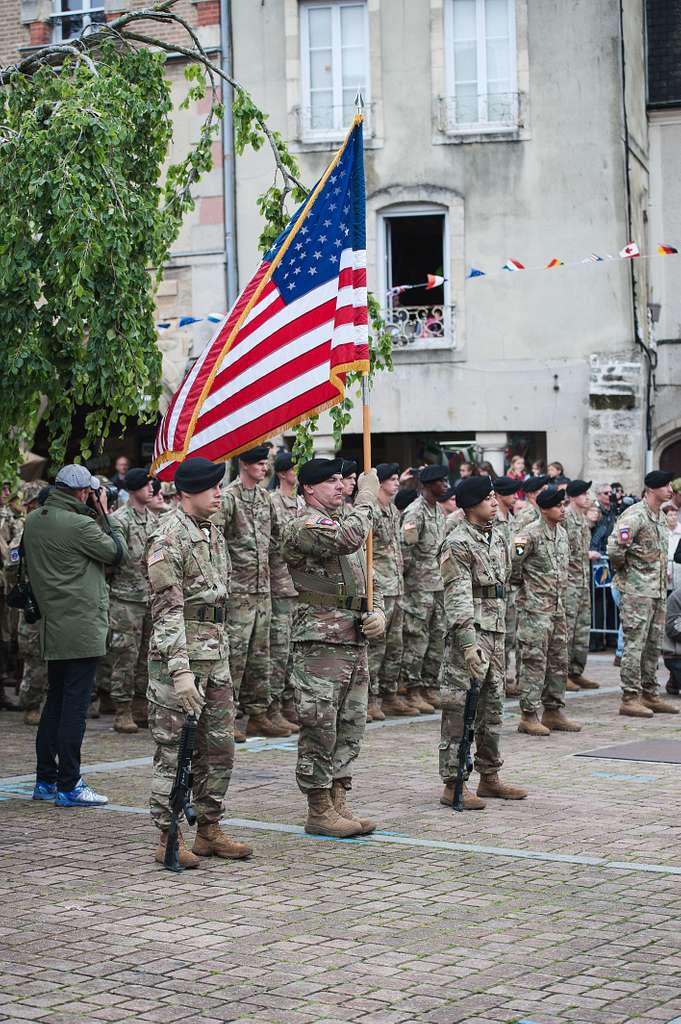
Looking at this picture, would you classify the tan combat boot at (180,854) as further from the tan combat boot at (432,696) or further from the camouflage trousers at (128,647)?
the tan combat boot at (432,696)

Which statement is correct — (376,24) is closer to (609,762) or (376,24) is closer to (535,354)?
(535,354)

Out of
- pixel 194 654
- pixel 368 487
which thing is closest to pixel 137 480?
pixel 368 487

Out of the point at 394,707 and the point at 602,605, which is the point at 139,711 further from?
the point at 602,605

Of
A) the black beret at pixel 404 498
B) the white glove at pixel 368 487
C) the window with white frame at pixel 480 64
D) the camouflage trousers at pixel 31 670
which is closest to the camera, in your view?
the white glove at pixel 368 487

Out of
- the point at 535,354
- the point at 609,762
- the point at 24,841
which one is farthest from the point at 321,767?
the point at 535,354

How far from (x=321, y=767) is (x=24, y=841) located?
169 centimetres

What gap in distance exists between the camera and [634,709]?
13.4 metres

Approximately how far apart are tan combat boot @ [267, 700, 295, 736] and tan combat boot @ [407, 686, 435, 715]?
1482 mm

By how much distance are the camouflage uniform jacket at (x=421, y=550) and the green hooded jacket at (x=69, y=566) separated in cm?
471

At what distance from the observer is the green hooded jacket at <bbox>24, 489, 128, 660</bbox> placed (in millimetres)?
9586

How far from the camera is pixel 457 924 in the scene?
6.79 m

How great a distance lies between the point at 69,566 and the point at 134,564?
3212 mm

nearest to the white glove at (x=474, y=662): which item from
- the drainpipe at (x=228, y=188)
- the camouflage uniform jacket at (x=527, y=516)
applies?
the camouflage uniform jacket at (x=527, y=516)

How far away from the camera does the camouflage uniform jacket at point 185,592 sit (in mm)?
7797
